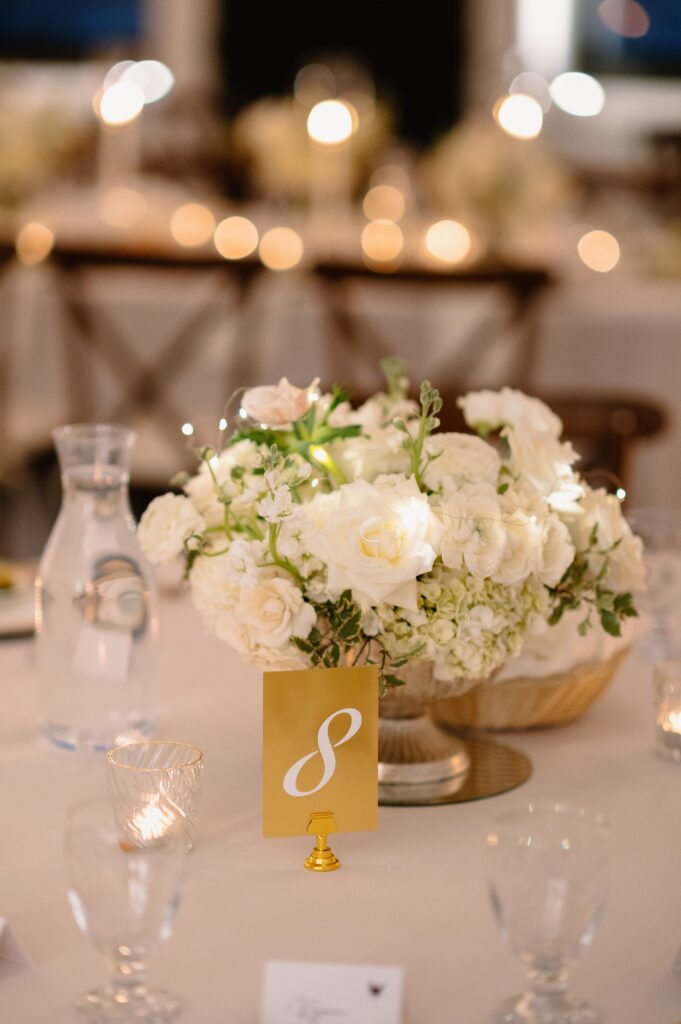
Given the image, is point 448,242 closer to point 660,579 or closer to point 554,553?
point 660,579

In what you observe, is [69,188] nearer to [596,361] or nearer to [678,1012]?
[596,361]

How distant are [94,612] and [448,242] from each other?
328 centimetres

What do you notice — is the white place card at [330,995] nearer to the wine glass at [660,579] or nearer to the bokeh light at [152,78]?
the wine glass at [660,579]

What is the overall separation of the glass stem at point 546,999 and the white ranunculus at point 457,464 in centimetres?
40

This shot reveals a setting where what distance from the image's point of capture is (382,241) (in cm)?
455

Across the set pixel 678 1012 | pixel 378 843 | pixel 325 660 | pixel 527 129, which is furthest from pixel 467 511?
pixel 527 129

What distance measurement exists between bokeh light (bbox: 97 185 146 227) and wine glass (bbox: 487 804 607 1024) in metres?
4.16

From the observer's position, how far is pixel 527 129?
4.83 meters

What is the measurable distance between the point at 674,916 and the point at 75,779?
0.53 m

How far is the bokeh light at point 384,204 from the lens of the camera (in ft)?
16.9

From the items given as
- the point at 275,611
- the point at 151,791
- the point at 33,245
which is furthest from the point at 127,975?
the point at 33,245

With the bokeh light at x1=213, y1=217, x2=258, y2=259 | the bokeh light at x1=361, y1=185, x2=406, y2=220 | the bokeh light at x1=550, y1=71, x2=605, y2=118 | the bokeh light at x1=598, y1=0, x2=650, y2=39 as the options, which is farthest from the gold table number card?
the bokeh light at x1=598, y1=0, x2=650, y2=39

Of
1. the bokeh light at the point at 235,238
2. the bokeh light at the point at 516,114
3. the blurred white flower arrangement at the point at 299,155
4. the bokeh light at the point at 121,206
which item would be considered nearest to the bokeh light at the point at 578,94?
the blurred white flower arrangement at the point at 299,155

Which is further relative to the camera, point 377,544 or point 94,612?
point 94,612
